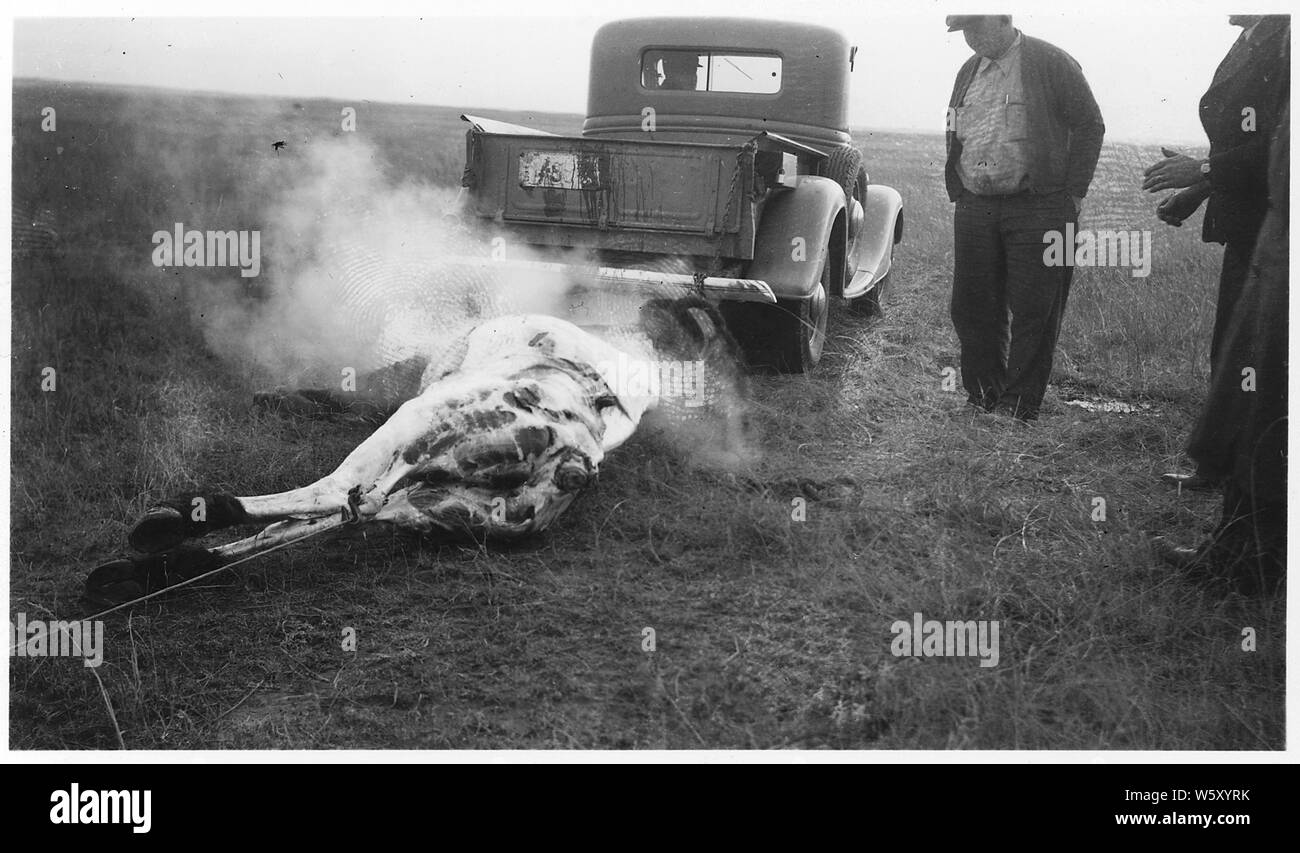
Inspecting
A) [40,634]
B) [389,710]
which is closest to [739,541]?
[389,710]

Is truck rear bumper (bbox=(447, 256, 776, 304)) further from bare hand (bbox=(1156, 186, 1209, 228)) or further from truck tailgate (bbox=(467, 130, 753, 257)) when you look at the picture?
bare hand (bbox=(1156, 186, 1209, 228))

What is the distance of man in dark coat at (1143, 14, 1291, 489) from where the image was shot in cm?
291

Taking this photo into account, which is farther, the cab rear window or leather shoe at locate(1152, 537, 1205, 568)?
the cab rear window

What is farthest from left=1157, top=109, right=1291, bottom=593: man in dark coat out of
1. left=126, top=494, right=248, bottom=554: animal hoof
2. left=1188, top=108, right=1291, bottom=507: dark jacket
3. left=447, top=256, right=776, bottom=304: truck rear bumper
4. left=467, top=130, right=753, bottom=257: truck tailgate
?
left=126, top=494, right=248, bottom=554: animal hoof

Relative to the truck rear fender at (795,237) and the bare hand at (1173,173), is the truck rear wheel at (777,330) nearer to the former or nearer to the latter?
the truck rear fender at (795,237)

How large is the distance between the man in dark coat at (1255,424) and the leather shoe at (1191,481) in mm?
103

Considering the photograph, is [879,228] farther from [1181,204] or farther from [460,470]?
[460,470]

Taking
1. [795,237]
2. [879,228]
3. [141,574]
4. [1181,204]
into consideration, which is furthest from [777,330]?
[141,574]

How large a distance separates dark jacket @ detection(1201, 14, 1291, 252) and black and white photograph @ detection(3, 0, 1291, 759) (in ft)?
0.04

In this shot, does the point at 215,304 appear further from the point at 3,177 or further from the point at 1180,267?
the point at 1180,267

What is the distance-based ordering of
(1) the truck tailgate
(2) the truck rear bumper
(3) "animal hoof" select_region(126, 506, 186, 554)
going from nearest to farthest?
(3) "animal hoof" select_region(126, 506, 186, 554) < (2) the truck rear bumper < (1) the truck tailgate

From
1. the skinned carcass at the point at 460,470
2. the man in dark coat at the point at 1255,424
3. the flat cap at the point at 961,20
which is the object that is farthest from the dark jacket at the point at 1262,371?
the skinned carcass at the point at 460,470

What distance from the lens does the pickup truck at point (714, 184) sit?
3.78m

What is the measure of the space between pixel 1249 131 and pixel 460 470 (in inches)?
95.1
